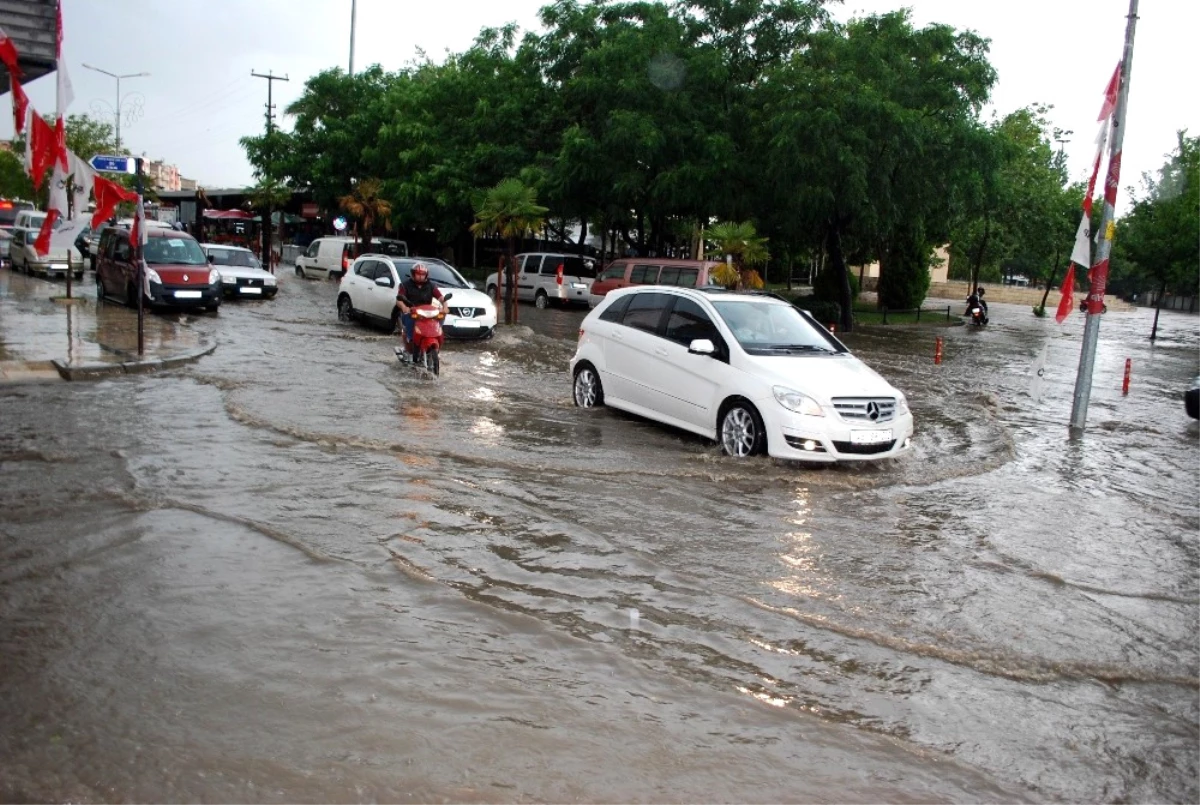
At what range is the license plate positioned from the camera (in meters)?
Result: 10.1

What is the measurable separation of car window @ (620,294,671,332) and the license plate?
272 centimetres

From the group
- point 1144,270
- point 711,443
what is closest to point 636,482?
point 711,443

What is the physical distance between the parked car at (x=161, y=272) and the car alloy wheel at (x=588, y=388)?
42.8ft

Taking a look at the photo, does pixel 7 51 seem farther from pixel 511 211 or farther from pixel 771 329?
pixel 511 211

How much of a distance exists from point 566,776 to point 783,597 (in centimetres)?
265

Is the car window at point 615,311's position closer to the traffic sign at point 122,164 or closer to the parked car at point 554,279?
the traffic sign at point 122,164

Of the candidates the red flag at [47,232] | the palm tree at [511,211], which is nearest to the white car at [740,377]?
the red flag at [47,232]

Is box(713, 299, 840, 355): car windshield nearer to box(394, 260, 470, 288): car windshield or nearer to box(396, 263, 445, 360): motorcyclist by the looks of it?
box(396, 263, 445, 360): motorcyclist

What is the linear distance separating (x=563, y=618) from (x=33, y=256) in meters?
33.1

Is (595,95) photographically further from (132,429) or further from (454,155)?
(132,429)

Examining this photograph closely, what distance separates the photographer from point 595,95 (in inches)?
1395

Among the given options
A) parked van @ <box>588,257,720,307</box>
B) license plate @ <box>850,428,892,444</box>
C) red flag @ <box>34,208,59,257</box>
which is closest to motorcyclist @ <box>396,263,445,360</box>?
red flag @ <box>34,208,59,257</box>

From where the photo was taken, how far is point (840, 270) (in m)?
33.1

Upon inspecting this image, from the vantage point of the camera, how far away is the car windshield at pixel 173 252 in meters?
23.3
